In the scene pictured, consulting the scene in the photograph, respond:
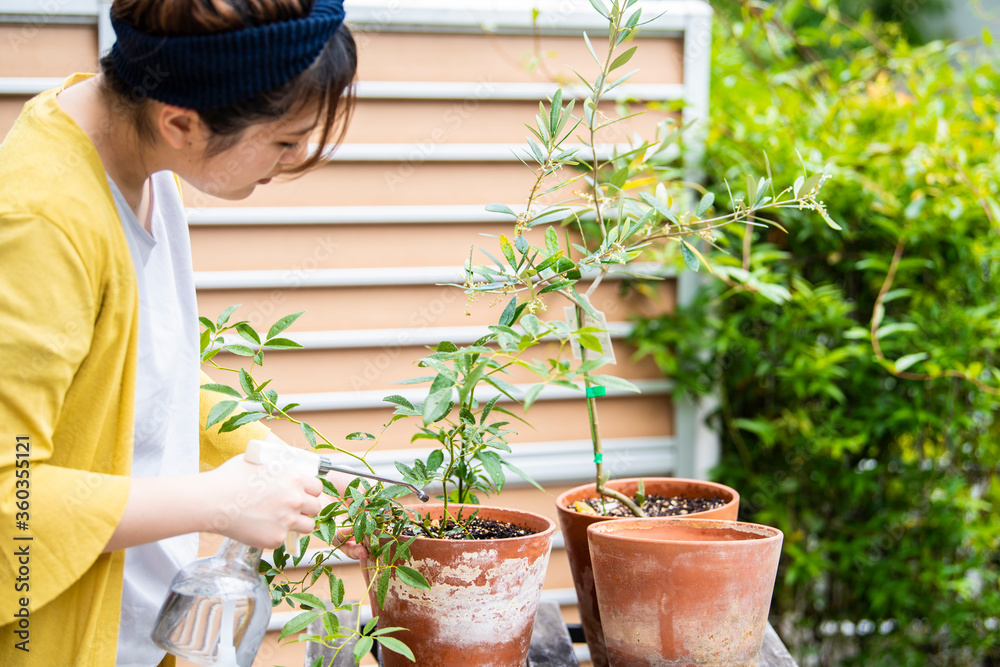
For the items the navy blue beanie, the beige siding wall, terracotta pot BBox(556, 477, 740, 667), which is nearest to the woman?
the navy blue beanie

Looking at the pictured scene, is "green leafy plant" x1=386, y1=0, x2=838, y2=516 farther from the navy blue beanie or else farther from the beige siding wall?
the beige siding wall

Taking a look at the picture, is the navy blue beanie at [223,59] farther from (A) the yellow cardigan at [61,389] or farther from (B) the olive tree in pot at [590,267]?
(B) the olive tree in pot at [590,267]

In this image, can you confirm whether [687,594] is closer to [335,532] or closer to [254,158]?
[335,532]

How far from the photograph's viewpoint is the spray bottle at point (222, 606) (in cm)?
75

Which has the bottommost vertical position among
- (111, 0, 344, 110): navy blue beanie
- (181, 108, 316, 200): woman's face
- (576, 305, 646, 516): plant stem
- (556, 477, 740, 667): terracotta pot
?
(556, 477, 740, 667): terracotta pot

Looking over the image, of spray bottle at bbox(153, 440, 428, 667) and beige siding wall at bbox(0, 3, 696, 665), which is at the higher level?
beige siding wall at bbox(0, 3, 696, 665)

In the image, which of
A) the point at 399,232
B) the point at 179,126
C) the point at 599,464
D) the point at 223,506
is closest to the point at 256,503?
the point at 223,506

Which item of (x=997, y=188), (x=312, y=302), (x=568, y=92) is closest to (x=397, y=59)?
(x=568, y=92)

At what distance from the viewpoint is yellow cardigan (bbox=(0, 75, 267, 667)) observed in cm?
62

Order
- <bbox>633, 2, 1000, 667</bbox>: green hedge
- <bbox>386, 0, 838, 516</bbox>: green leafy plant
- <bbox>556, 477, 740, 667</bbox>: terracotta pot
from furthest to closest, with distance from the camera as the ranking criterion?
<bbox>633, 2, 1000, 667</bbox>: green hedge < <bbox>556, 477, 740, 667</bbox>: terracotta pot < <bbox>386, 0, 838, 516</bbox>: green leafy plant

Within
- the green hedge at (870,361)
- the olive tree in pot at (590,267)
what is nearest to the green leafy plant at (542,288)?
the olive tree in pot at (590,267)

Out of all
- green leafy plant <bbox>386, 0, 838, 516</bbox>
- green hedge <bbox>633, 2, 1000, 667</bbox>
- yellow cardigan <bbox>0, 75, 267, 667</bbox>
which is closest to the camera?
yellow cardigan <bbox>0, 75, 267, 667</bbox>

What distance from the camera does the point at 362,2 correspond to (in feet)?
5.33

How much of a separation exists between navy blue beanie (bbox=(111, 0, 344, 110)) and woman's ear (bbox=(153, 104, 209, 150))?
0.02 meters
